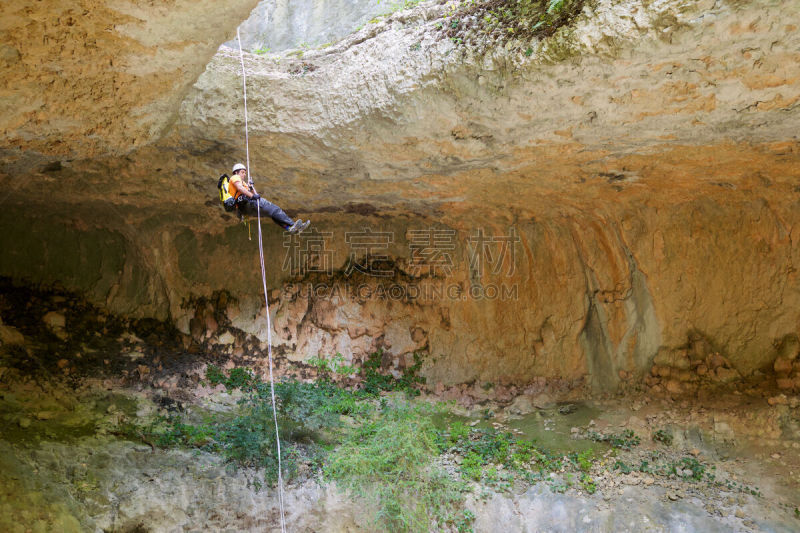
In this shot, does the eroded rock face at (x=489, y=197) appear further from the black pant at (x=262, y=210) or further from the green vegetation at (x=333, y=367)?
the black pant at (x=262, y=210)

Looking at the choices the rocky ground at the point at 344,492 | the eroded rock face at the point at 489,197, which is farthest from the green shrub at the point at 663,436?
the eroded rock face at the point at 489,197

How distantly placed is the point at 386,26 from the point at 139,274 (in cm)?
656

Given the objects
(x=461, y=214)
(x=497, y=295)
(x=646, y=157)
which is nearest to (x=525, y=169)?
(x=646, y=157)

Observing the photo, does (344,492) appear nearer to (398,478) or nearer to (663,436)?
(398,478)

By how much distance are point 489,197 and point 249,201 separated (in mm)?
3845

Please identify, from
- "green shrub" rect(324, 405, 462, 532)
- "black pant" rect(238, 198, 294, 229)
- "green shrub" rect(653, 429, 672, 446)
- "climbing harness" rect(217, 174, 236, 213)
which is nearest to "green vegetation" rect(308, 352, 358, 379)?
"green shrub" rect(324, 405, 462, 532)

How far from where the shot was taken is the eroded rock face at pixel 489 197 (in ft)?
18.5

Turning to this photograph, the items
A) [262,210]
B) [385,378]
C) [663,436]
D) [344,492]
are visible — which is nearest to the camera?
[262,210]

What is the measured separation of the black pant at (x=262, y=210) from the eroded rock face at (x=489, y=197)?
118 centimetres

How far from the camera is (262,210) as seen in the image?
6594 millimetres

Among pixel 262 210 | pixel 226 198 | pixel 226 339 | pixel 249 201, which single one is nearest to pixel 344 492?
pixel 262 210

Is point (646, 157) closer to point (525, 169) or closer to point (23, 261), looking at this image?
point (525, 169)

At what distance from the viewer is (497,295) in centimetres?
1003

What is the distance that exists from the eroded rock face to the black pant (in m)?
1.18
